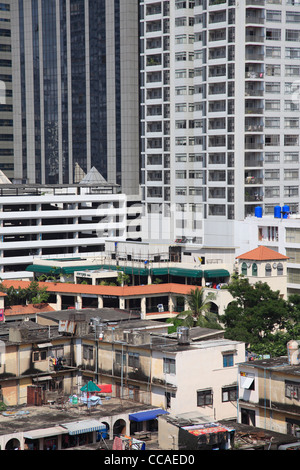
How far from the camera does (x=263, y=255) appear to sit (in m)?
97.8

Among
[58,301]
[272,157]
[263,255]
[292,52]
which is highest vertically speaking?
[292,52]

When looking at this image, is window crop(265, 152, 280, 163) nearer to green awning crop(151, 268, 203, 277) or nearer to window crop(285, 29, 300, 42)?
window crop(285, 29, 300, 42)

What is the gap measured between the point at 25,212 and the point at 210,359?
64404mm

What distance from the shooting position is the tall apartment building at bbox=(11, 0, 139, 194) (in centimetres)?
16475

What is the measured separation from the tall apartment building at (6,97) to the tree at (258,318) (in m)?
108

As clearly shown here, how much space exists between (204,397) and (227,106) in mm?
Answer: 63363

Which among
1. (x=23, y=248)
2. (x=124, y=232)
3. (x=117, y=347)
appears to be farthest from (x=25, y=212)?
(x=117, y=347)

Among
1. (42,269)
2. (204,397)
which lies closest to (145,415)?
(204,397)

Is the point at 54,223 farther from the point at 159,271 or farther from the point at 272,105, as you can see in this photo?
the point at 272,105

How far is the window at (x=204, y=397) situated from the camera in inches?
2386

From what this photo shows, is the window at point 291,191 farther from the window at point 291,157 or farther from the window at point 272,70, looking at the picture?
the window at point 272,70

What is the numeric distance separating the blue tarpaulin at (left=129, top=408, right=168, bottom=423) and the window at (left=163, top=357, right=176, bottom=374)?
297 centimetres

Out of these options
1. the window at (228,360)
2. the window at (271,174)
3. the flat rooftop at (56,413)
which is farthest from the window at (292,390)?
the window at (271,174)

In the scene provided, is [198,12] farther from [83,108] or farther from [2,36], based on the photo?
[2,36]
